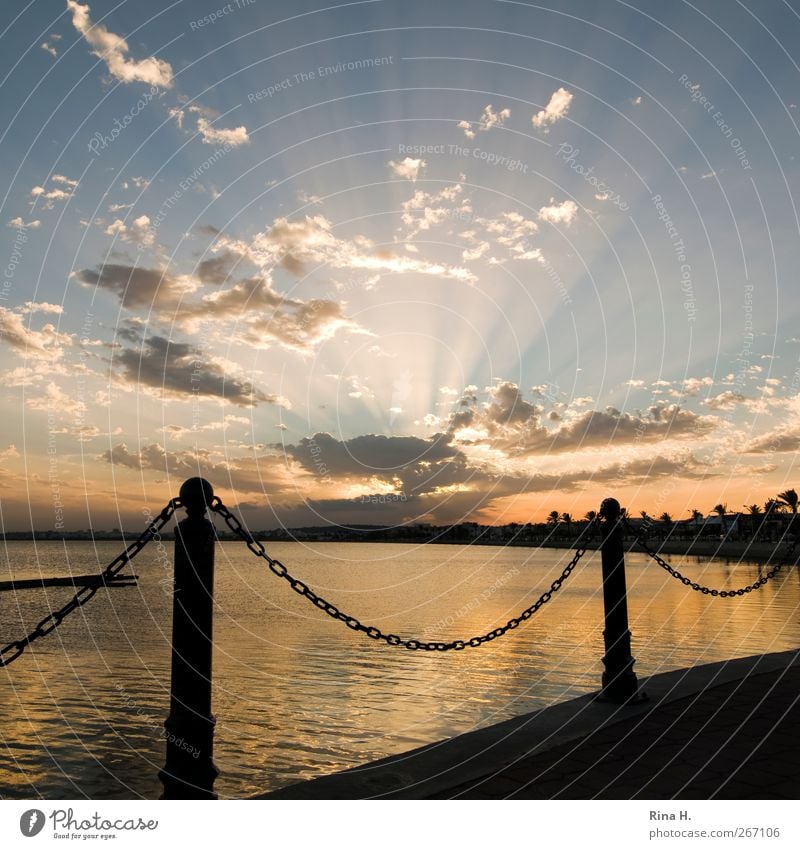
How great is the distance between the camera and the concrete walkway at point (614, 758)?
4.54 metres

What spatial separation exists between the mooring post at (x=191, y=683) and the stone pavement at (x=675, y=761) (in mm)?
1635

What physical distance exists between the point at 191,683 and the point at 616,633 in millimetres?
4741

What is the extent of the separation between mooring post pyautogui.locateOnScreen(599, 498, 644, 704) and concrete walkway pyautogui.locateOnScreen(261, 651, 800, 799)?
0.23 m

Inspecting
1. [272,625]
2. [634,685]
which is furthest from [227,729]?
[272,625]

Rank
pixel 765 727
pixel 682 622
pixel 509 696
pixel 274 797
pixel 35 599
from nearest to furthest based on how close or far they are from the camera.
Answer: pixel 274 797, pixel 765 727, pixel 509 696, pixel 682 622, pixel 35 599

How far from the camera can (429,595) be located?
4691cm

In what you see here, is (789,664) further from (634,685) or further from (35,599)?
(35,599)

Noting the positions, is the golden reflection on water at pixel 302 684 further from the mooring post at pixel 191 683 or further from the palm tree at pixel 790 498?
the palm tree at pixel 790 498

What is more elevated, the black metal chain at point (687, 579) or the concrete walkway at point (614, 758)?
the black metal chain at point (687, 579)

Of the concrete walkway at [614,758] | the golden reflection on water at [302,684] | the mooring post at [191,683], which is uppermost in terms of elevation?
the mooring post at [191,683]

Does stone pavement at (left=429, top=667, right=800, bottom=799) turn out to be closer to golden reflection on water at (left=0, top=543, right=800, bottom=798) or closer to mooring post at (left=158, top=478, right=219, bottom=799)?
mooring post at (left=158, top=478, right=219, bottom=799)

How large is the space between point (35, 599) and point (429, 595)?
87.5 ft

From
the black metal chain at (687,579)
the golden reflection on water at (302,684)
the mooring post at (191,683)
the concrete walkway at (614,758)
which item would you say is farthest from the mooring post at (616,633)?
the mooring post at (191,683)

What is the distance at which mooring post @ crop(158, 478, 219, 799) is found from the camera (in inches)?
178
